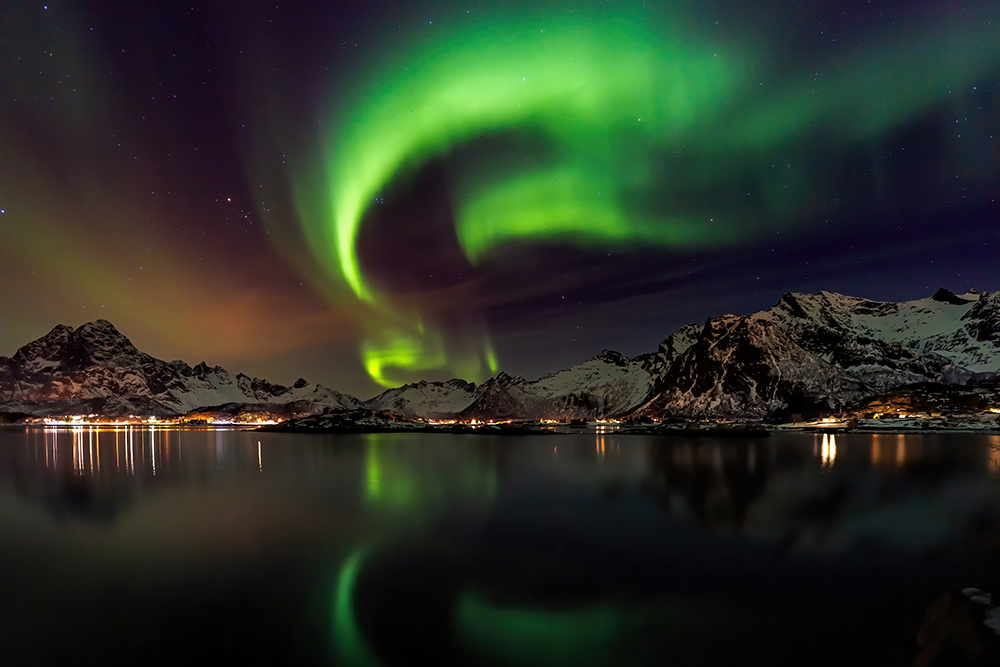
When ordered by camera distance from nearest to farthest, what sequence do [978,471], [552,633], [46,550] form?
[552,633] < [46,550] < [978,471]

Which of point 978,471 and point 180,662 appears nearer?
point 180,662

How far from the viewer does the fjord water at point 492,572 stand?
549 inches

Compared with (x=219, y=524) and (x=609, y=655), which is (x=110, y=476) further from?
(x=609, y=655)

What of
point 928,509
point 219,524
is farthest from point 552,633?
point 928,509

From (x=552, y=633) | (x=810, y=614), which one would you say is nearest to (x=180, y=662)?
(x=552, y=633)

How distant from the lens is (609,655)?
13.3 metres

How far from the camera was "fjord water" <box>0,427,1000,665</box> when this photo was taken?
13953 millimetres

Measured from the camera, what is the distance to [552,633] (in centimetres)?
1462

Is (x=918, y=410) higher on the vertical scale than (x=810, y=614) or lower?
lower

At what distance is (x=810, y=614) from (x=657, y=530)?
36.9ft

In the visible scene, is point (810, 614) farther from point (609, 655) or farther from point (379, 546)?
point (379, 546)

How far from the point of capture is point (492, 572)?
803 inches

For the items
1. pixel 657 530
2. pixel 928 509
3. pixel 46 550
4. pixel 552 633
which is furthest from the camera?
pixel 928 509

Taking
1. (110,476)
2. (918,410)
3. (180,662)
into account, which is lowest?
(918,410)
